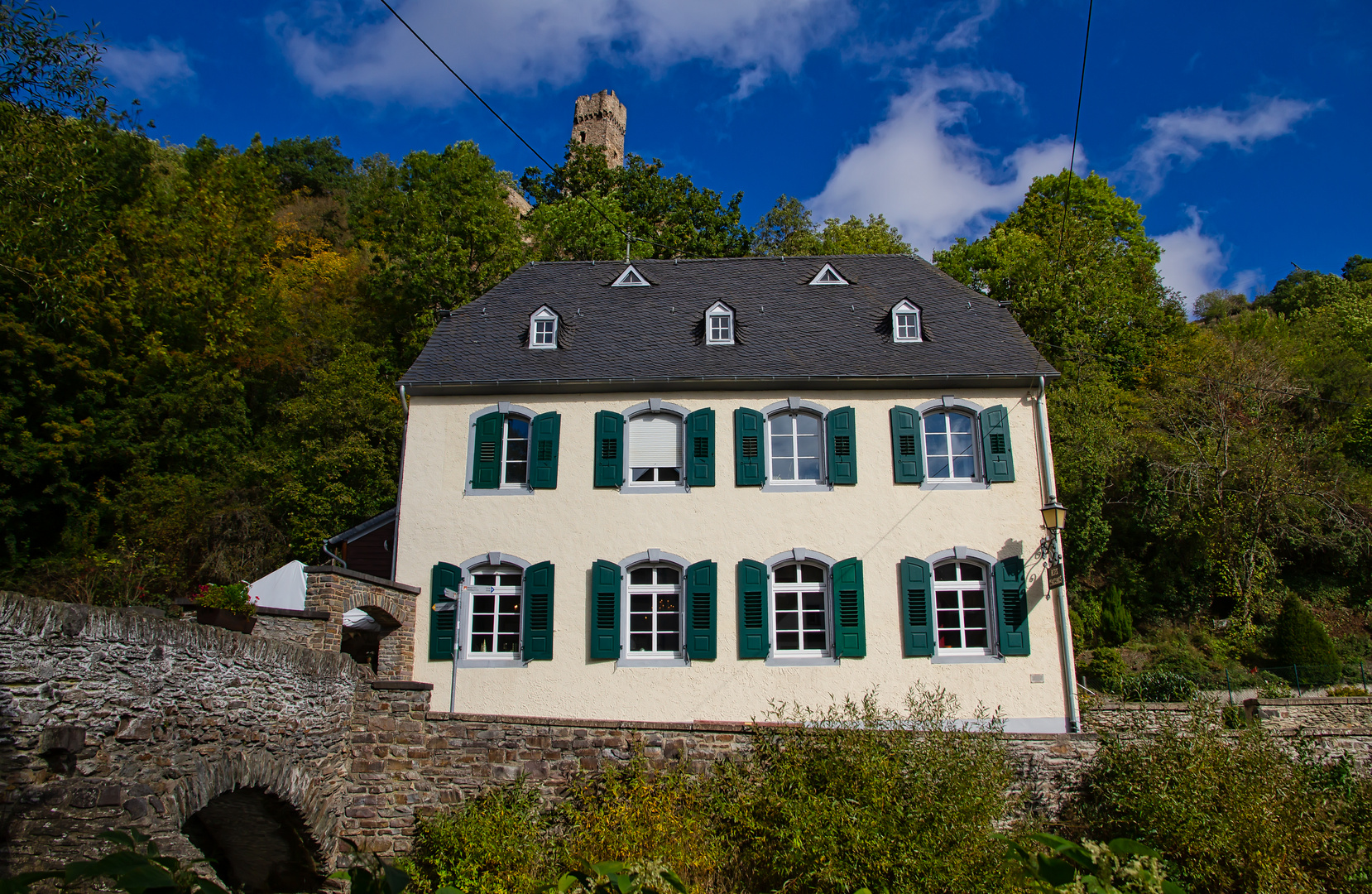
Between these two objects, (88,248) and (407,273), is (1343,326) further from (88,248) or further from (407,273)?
(88,248)

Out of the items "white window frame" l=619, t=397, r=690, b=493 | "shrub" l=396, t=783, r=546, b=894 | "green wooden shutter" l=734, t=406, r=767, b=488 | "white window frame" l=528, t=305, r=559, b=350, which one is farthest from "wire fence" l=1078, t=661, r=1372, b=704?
"white window frame" l=528, t=305, r=559, b=350

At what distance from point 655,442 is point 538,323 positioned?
295 cm

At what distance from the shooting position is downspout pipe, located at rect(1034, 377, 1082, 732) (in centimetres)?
1139

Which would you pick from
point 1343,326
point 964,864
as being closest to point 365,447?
point 964,864

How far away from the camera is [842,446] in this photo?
40.6 ft

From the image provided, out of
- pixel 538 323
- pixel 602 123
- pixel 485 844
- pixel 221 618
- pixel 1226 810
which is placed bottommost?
pixel 485 844

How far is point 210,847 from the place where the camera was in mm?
10016

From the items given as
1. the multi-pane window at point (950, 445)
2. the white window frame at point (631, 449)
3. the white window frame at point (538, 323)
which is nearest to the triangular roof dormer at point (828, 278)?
the multi-pane window at point (950, 445)

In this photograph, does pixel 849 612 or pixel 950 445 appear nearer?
pixel 849 612

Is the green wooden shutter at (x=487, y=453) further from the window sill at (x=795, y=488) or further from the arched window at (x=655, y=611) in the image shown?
the window sill at (x=795, y=488)

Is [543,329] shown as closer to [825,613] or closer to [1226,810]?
[825,613]

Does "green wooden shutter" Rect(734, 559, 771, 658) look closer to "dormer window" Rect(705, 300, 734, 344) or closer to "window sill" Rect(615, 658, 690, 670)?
"window sill" Rect(615, 658, 690, 670)

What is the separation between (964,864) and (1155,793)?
260cm

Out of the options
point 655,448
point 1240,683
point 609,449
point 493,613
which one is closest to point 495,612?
point 493,613
